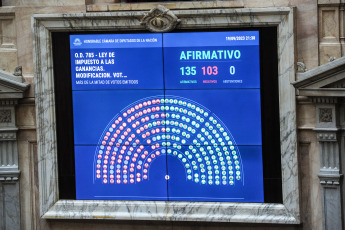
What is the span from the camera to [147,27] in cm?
1120

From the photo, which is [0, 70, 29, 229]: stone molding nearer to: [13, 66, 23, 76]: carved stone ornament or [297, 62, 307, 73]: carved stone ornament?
[13, 66, 23, 76]: carved stone ornament

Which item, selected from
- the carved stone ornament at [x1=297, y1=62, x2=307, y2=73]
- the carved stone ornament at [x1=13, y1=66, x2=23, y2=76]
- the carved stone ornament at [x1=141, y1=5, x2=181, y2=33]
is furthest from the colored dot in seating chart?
the carved stone ornament at [x1=13, y1=66, x2=23, y2=76]

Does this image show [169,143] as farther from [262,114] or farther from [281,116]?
[281,116]

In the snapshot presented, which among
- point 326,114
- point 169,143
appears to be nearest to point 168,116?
point 169,143

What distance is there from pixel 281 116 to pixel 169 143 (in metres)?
1.24

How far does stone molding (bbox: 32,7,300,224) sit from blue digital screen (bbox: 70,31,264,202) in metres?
0.11

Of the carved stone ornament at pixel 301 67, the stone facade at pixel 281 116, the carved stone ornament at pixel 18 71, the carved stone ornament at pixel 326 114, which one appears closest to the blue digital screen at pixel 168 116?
the stone facade at pixel 281 116

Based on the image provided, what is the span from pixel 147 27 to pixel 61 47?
993 mm

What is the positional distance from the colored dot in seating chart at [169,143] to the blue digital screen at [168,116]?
0.01m

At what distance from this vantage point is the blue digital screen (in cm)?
1114

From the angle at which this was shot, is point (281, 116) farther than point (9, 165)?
No

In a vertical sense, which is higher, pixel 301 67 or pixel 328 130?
pixel 301 67

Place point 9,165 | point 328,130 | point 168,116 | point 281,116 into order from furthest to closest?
point 9,165, point 168,116, point 281,116, point 328,130

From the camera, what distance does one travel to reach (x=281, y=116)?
436 inches
